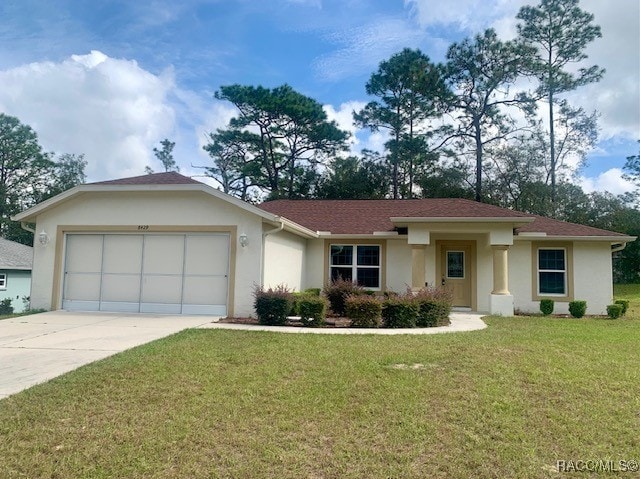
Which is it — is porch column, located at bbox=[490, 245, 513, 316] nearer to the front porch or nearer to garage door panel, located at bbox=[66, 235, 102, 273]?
the front porch

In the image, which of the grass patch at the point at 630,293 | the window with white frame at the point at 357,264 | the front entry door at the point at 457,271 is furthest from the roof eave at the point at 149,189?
the grass patch at the point at 630,293

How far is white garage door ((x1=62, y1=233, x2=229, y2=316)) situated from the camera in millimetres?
12016

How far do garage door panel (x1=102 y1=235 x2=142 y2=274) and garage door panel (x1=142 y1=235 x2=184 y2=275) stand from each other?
24 cm

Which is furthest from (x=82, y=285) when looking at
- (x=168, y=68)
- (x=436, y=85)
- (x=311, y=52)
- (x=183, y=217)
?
(x=436, y=85)

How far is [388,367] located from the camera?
20.4ft

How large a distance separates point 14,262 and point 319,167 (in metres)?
20.9

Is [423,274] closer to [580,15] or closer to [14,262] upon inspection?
[14,262]

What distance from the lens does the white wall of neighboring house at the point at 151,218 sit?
11.7 m

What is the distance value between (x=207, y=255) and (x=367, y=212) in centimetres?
777

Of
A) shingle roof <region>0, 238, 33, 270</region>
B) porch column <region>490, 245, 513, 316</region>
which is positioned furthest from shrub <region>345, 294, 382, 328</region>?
shingle roof <region>0, 238, 33, 270</region>

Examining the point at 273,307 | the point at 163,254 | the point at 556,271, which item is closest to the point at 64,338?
the point at 163,254

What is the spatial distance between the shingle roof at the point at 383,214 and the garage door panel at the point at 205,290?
4.81m

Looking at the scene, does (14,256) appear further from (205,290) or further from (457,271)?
(457,271)

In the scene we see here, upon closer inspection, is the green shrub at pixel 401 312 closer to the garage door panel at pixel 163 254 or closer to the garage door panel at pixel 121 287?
the garage door panel at pixel 163 254
